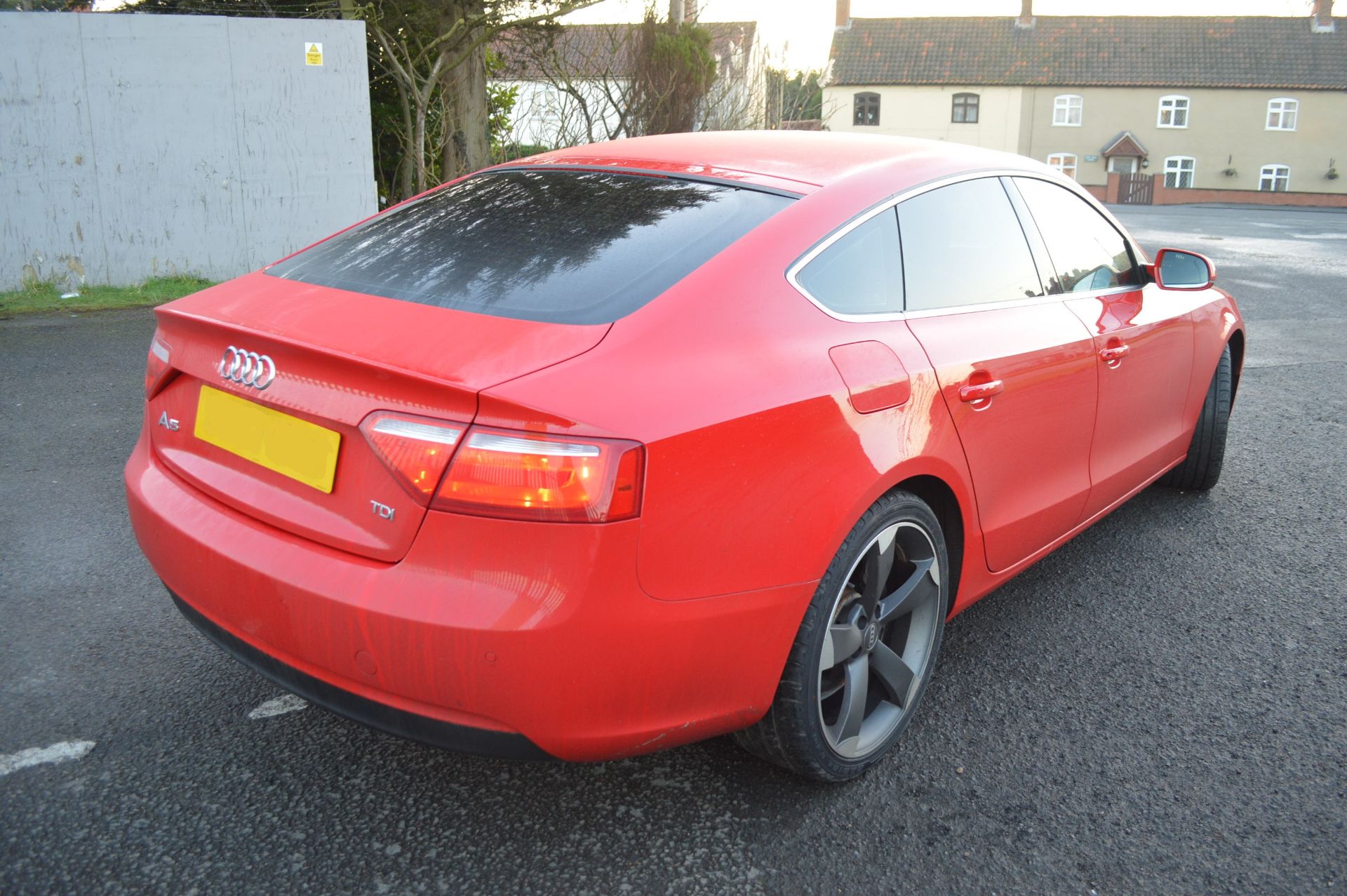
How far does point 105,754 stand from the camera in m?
2.58

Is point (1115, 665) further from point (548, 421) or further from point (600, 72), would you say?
point (600, 72)

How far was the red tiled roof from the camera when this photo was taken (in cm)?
5256

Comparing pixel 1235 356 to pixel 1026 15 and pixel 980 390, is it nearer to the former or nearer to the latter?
pixel 980 390

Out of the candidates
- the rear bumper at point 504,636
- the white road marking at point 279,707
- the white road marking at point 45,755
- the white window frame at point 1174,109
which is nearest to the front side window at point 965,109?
the white window frame at point 1174,109

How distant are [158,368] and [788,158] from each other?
1.66 m

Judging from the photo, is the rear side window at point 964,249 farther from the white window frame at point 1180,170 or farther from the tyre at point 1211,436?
the white window frame at point 1180,170

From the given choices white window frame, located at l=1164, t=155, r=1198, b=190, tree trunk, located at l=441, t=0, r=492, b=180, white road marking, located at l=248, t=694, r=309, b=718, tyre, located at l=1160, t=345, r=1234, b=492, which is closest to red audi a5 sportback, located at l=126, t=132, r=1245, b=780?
white road marking, located at l=248, t=694, r=309, b=718

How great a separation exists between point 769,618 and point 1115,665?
1.56m

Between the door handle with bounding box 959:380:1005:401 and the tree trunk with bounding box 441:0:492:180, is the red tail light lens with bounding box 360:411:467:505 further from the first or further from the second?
the tree trunk with bounding box 441:0:492:180

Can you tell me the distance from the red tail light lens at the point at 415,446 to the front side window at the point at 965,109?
189ft

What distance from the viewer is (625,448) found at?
6.23ft

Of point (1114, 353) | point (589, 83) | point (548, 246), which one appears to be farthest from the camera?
point (589, 83)

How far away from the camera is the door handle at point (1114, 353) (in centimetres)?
334

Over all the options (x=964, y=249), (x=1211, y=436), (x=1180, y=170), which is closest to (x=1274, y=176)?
(x=1180, y=170)
